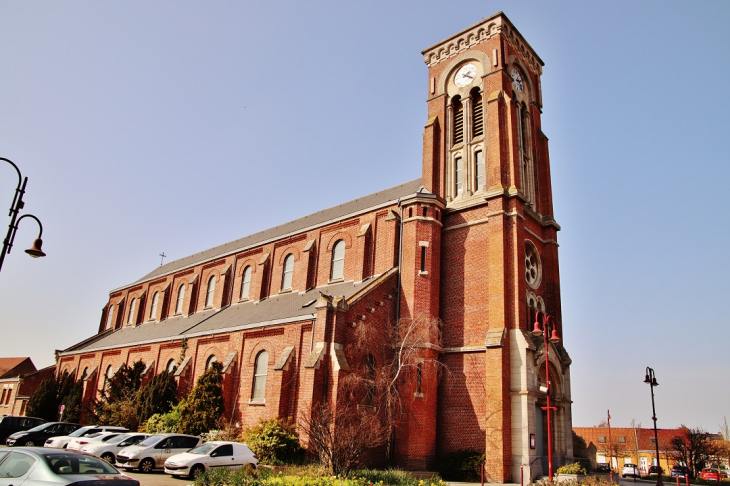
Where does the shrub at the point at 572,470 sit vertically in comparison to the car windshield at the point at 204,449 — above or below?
below

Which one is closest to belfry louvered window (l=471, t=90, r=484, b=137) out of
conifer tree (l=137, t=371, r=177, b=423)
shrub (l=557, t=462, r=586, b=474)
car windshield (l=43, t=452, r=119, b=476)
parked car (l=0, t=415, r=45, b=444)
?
shrub (l=557, t=462, r=586, b=474)

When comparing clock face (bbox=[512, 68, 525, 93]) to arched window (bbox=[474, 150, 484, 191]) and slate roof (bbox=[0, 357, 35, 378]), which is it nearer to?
arched window (bbox=[474, 150, 484, 191])

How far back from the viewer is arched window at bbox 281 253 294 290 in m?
33.5

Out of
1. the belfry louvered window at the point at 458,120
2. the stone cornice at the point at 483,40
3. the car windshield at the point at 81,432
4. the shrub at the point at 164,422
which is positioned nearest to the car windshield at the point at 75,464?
the car windshield at the point at 81,432

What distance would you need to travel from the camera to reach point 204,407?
2600 cm

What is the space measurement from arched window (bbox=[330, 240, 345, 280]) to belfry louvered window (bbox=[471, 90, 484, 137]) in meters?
9.67

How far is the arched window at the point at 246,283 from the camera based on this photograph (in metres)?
36.3

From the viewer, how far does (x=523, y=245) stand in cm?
2509

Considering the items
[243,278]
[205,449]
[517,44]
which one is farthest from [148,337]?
[517,44]

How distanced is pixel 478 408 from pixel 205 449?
11.2m

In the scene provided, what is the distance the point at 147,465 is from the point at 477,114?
74.9 ft

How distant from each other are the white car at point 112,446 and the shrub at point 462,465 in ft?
40.5

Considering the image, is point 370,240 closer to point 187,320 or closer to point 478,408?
point 478,408

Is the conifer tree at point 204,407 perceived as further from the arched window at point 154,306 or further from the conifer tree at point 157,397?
the arched window at point 154,306
